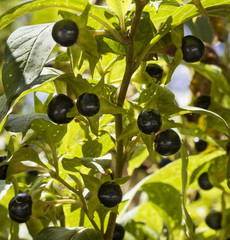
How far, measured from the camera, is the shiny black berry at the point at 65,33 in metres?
0.52

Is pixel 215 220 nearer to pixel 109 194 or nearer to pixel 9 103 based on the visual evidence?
pixel 109 194

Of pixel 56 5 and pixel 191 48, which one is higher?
pixel 56 5

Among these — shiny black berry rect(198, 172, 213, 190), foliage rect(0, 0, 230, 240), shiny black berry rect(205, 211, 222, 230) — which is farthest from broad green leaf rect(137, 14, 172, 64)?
shiny black berry rect(205, 211, 222, 230)

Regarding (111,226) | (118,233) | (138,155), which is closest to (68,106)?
(111,226)

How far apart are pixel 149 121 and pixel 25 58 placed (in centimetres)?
19

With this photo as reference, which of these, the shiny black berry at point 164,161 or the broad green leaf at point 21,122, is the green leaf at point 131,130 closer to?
the broad green leaf at point 21,122

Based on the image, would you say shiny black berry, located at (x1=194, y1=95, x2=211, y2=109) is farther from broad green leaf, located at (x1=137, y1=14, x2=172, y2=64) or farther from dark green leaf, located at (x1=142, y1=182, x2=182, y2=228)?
broad green leaf, located at (x1=137, y1=14, x2=172, y2=64)

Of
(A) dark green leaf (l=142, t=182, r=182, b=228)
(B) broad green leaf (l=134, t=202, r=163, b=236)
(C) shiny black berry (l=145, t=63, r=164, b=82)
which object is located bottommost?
(B) broad green leaf (l=134, t=202, r=163, b=236)

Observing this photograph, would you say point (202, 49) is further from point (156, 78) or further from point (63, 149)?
point (63, 149)

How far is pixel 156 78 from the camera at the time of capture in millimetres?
Answer: 662

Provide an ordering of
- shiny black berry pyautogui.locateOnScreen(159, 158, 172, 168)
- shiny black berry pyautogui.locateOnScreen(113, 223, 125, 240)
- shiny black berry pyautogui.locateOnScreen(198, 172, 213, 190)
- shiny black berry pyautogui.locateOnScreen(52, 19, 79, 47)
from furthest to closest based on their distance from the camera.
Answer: shiny black berry pyautogui.locateOnScreen(159, 158, 172, 168) → shiny black berry pyautogui.locateOnScreen(198, 172, 213, 190) → shiny black berry pyautogui.locateOnScreen(113, 223, 125, 240) → shiny black berry pyautogui.locateOnScreen(52, 19, 79, 47)

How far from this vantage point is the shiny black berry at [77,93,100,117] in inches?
21.5

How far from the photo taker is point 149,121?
0.55 meters

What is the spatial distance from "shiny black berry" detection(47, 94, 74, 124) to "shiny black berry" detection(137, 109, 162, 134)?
10 cm
